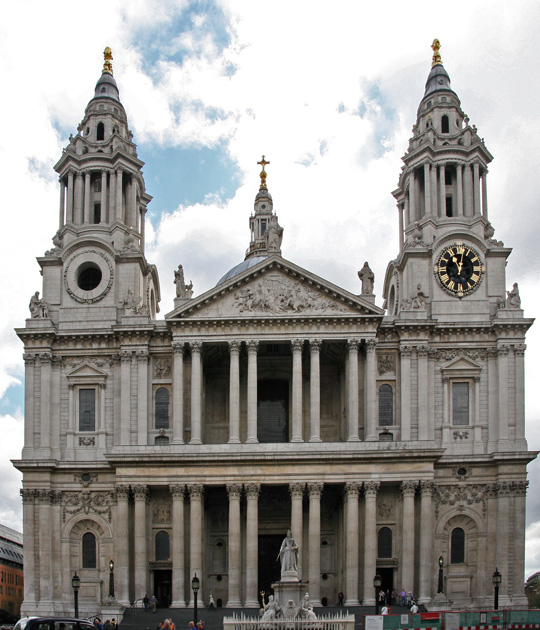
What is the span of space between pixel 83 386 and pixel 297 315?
1339 centimetres

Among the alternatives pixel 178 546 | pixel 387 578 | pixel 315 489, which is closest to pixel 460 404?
pixel 315 489

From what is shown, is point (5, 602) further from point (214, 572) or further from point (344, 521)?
point (344, 521)

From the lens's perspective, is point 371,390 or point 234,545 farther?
point 371,390

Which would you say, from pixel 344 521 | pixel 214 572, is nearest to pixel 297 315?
pixel 344 521

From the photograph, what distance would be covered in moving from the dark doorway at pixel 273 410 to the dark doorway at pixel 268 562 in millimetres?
6103

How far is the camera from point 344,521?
182ft

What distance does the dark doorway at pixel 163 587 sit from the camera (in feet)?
184

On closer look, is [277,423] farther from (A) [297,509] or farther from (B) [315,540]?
(B) [315,540]

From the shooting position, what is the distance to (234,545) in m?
53.9

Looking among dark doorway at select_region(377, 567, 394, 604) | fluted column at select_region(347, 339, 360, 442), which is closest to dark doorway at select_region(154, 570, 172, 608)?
dark doorway at select_region(377, 567, 394, 604)

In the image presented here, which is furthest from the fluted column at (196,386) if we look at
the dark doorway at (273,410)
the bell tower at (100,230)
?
the dark doorway at (273,410)

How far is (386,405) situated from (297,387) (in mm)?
5650

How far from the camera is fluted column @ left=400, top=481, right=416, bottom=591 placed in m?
53.4

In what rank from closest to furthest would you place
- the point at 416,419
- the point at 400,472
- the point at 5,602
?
the point at 400,472 → the point at 416,419 → the point at 5,602
